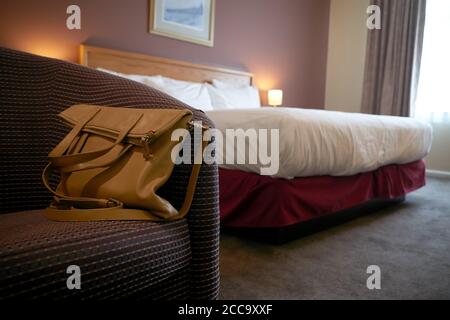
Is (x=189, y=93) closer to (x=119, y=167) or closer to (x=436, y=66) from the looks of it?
(x=119, y=167)

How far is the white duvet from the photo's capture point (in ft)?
5.64

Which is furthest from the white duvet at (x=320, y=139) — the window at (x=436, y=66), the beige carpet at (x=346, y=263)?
the window at (x=436, y=66)

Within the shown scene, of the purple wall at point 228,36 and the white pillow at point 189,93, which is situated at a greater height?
the purple wall at point 228,36

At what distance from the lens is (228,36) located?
4.03 metres

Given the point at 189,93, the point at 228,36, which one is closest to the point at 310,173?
the point at 189,93

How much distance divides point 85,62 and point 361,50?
12.2 ft

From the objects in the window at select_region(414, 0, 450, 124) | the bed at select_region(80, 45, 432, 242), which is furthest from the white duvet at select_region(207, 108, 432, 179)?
the window at select_region(414, 0, 450, 124)

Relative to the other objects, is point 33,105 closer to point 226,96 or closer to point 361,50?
point 226,96

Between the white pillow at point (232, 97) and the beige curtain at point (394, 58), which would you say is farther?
the beige curtain at point (394, 58)

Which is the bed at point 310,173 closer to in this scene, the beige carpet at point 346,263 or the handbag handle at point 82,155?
the beige carpet at point 346,263

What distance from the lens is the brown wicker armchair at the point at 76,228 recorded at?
58 cm

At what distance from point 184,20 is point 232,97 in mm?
884

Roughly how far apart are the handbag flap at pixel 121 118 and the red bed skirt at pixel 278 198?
1.06 metres
